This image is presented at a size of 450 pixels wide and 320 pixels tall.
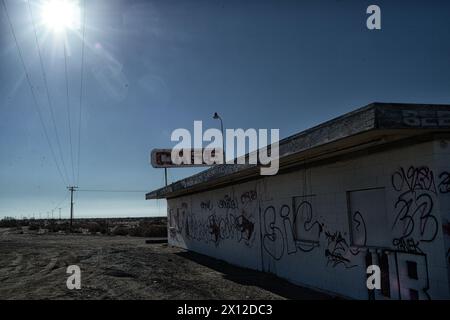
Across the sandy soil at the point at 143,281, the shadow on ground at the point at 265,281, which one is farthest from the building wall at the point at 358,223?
the sandy soil at the point at 143,281

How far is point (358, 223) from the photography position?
901cm

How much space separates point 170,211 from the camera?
27.3 m

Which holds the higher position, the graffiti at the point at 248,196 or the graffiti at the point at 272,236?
the graffiti at the point at 248,196

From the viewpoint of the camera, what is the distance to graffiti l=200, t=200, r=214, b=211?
18.8m

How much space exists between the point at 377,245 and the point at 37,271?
1099 cm

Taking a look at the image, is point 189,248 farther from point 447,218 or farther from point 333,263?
point 447,218

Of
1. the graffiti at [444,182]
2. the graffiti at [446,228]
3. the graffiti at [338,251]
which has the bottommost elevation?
the graffiti at [338,251]

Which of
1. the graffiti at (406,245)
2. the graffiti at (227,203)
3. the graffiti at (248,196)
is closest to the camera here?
the graffiti at (406,245)

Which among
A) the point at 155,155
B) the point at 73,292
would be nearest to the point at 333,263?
the point at 73,292

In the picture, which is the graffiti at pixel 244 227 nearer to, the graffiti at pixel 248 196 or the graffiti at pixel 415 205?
the graffiti at pixel 248 196

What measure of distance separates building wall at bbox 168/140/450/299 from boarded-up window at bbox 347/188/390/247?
0.02m

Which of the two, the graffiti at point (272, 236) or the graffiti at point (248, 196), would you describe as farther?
the graffiti at point (248, 196)

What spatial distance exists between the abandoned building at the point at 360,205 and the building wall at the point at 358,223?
19mm

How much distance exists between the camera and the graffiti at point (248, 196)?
552 inches
